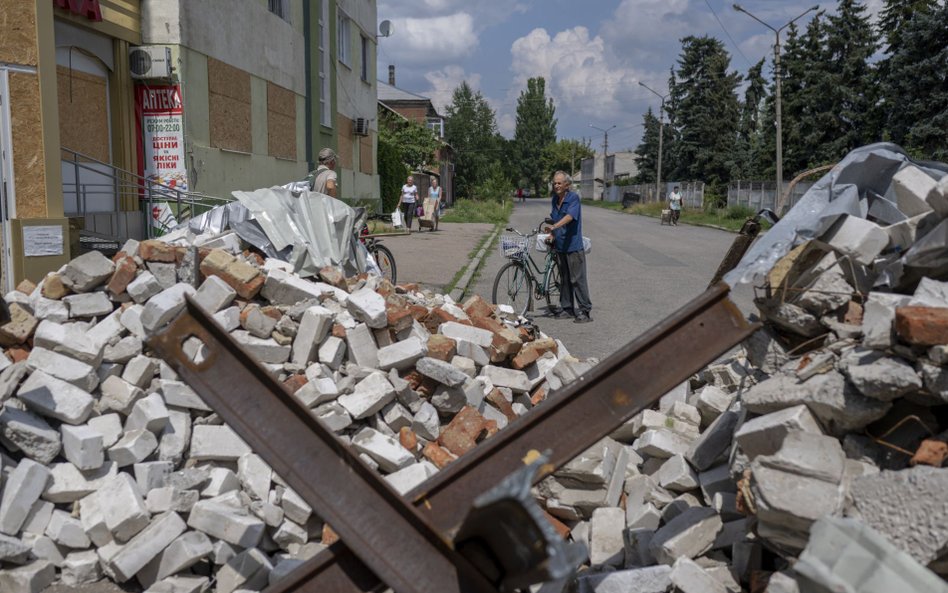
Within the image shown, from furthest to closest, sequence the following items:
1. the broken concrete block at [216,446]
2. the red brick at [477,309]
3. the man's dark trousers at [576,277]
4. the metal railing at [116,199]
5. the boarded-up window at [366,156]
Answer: the boarded-up window at [366,156] → the man's dark trousers at [576,277] → the metal railing at [116,199] → the red brick at [477,309] → the broken concrete block at [216,446]

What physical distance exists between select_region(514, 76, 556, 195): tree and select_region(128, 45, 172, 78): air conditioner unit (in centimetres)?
11235

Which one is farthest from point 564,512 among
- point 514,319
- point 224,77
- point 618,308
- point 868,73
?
point 868,73

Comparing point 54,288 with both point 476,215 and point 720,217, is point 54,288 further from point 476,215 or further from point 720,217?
point 720,217

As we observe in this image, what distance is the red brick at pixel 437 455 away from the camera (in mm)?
4848

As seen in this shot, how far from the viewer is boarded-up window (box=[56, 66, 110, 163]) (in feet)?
35.5

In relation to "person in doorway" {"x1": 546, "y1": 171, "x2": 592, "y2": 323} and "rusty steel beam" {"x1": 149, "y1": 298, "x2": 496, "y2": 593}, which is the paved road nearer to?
"person in doorway" {"x1": 546, "y1": 171, "x2": 592, "y2": 323}

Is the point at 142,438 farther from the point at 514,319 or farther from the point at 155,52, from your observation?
the point at 155,52

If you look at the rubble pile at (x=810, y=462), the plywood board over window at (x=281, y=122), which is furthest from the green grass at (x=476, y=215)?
the rubble pile at (x=810, y=462)

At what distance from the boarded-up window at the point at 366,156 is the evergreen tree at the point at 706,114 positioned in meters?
37.2

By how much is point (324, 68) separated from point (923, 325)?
21002 mm

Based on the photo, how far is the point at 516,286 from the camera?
437 inches

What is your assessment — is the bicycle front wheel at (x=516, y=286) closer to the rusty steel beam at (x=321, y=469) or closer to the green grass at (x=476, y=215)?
the rusty steel beam at (x=321, y=469)

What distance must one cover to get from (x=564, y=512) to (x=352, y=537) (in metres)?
1.96

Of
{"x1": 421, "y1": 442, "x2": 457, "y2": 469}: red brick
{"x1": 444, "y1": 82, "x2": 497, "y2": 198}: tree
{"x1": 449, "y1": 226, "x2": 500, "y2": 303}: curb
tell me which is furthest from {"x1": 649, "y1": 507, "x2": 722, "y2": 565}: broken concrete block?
{"x1": 444, "y1": 82, "x2": 497, "y2": 198}: tree
